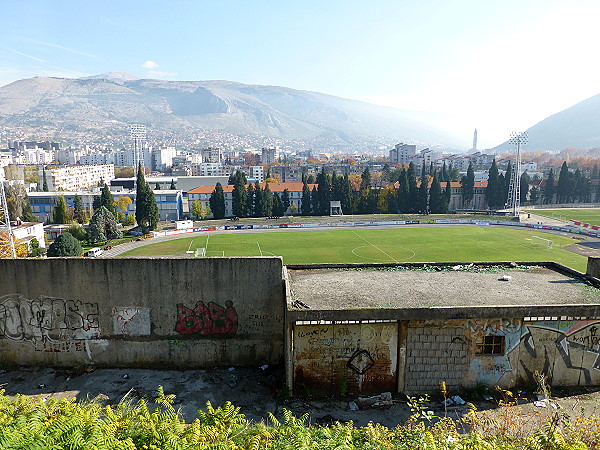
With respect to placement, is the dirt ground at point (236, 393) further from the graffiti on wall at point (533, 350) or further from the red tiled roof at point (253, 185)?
the red tiled roof at point (253, 185)

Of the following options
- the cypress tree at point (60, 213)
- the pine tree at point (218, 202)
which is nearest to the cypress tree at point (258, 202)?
the pine tree at point (218, 202)

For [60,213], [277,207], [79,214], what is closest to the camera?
[60,213]

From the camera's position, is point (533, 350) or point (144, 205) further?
point (144, 205)

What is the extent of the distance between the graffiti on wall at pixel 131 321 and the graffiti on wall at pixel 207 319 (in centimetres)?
117

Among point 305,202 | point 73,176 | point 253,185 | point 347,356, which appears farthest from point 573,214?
point 73,176

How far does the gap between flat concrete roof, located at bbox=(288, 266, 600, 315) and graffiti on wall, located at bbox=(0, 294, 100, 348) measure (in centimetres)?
771

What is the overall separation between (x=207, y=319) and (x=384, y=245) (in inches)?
1581

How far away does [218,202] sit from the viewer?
77.5m

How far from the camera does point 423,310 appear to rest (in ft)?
44.4

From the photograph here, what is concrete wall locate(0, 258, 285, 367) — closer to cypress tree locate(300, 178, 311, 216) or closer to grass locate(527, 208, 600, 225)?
cypress tree locate(300, 178, 311, 216)

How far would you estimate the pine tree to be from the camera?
254 ft

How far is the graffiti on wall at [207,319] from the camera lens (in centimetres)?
1591

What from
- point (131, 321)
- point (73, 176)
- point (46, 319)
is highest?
point (73, 176)

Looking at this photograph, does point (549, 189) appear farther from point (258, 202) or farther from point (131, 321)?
point (131, 321)
